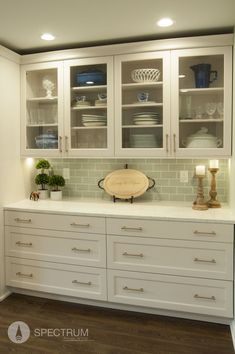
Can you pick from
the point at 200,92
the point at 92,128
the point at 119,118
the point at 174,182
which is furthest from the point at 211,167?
the point at 92,128

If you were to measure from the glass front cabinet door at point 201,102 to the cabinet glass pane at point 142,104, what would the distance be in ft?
0.48

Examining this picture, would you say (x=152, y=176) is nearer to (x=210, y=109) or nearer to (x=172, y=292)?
(x=210, y=109)

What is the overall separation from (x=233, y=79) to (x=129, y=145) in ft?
3.44

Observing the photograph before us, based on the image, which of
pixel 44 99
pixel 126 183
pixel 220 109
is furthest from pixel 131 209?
pixel 44 99

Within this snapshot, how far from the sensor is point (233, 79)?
2549 millimetres

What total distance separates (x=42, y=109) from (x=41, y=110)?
0.01 meters

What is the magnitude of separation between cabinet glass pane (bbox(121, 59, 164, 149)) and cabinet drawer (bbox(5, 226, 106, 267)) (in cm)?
94

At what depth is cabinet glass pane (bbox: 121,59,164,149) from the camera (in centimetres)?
280

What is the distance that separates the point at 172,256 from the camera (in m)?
2.49

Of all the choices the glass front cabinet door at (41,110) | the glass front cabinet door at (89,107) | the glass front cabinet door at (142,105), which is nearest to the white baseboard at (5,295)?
the glass front cabinet door at (41,110)

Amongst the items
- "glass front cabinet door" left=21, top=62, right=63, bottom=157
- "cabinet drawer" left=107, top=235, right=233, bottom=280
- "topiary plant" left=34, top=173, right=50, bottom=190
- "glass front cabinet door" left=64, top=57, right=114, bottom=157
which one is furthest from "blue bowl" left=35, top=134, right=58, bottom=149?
"cabinet drawer" left=107, top=235, right=233, bottom=280

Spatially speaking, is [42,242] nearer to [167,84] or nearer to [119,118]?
[119,118]

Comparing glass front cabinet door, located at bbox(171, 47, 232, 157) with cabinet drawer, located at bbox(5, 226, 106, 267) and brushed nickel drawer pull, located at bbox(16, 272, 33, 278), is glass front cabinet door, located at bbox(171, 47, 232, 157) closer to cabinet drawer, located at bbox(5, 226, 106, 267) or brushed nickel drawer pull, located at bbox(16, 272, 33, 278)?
cabinet drawer, located at bbox(5, 226, 106, 267)

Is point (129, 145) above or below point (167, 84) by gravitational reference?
below
